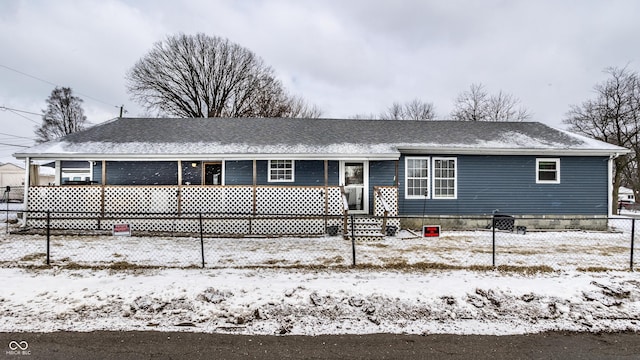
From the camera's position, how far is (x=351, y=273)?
6.03m

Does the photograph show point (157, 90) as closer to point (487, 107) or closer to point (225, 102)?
point (225, 102)

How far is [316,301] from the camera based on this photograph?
183 inches

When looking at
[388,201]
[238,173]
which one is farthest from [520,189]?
[238,173]

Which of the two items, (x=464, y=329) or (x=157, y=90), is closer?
(x=464, y=329)

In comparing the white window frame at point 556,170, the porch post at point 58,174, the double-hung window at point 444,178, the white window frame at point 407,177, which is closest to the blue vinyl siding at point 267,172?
the white window frame at point 407,177

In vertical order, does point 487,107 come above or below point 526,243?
above

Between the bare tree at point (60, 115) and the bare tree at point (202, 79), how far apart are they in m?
16.8

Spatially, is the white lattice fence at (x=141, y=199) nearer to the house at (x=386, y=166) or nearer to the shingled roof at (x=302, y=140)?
the house at (x=386, y=166)

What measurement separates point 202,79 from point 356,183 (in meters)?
24.0

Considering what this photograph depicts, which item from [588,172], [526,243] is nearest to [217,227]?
[526,243]

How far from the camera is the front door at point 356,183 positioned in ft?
39.9

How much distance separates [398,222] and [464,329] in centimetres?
723

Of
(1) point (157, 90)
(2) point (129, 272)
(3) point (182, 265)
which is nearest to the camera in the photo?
(2) point (129, 272)

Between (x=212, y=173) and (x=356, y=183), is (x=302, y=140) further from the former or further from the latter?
(x=212, y=173)
